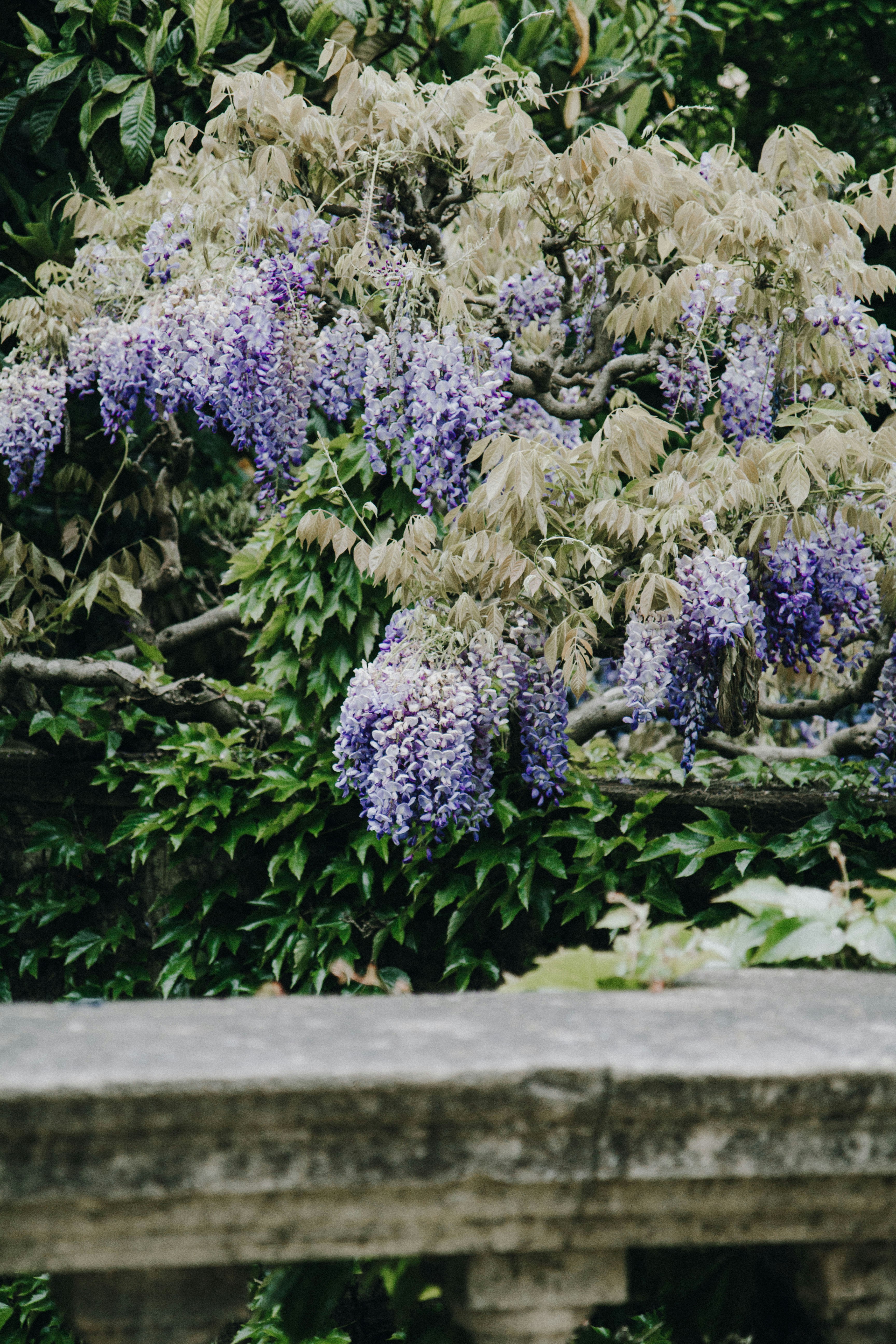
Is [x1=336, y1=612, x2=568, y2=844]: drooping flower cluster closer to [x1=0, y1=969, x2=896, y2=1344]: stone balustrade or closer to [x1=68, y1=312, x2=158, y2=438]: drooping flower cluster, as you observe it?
[x1=68, y1=312, x2=158, y2=438]: drooping flower cluster

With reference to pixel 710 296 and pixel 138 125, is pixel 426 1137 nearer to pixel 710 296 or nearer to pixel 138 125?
pixel 710 296

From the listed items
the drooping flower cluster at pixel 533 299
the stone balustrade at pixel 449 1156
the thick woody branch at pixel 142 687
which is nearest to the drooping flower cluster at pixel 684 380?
the drooping flower cluster at pixel 533 299

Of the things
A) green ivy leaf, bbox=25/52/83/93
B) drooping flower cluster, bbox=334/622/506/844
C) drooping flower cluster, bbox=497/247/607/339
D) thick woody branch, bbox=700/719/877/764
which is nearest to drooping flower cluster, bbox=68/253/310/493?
drooping flower cluster, bbox=497/247/607/339

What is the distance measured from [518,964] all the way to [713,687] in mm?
1424

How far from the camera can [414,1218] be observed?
1215 mm

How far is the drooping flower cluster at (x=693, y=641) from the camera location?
342 centimetres

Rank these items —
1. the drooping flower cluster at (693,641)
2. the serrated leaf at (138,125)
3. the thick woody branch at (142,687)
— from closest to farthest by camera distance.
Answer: the drooping flower cluster at (693,641) < the thick woody branch at (142,687) < the serrated leaf at (138,125)

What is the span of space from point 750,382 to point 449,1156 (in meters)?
3.24

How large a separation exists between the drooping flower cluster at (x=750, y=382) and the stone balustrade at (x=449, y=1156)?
2.89 m

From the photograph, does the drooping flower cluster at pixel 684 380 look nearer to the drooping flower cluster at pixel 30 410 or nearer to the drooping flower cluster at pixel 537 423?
the drooping flower cluster at pixel 537 423

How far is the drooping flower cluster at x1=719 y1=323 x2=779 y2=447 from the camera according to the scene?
3.90 metres

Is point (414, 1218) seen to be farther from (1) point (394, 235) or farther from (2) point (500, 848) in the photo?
(1) point (394, 235)

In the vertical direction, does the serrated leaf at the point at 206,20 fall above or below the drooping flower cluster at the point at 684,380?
above

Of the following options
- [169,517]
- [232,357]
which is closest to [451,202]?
[232,357]
